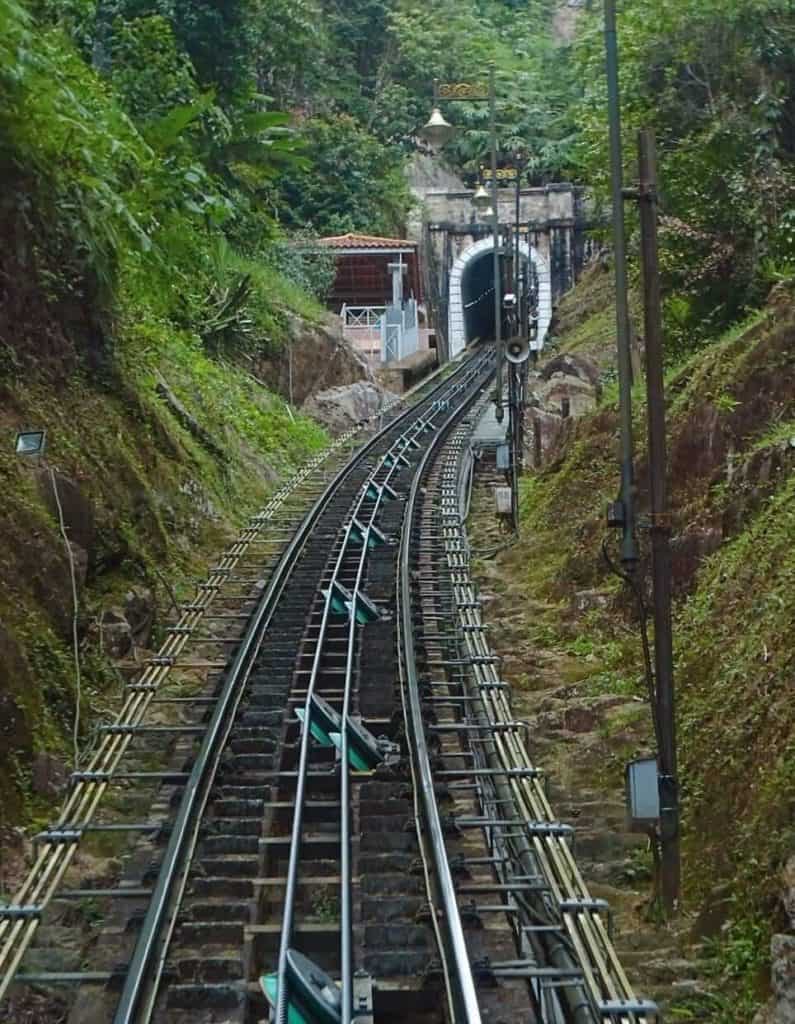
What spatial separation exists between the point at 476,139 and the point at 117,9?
31768 millimetres

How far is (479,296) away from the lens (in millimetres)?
55344

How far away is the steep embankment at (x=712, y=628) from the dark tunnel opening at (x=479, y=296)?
3768cm

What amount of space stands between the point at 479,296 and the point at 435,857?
162ft

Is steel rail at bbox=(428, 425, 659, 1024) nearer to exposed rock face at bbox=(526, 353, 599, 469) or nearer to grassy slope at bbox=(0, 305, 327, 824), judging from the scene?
grassy slope at bbox=(0, 305, 327, 824)

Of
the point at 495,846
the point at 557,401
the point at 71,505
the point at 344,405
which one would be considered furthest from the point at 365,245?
the point at 495,846

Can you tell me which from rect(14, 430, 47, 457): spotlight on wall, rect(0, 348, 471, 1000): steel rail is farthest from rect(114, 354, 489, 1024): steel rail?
rect(14, 430, 47, 457): spotlight on wall

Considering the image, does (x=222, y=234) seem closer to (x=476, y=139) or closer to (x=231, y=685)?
(x=231, y=685)

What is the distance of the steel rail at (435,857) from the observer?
219 inches

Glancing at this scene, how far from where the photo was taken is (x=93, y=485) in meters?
12.4

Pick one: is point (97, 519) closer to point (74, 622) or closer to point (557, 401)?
point (74, 622)

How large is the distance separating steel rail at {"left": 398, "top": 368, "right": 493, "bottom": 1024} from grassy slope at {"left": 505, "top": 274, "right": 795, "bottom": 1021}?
132 cm

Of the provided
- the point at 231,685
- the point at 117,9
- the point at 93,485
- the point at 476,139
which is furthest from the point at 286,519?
the point at 476,139

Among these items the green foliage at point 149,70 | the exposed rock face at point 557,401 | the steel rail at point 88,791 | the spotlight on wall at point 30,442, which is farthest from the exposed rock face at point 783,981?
the green foliage at point 149,70

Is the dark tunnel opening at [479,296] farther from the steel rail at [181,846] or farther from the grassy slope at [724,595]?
the steel rail at [181,846]
